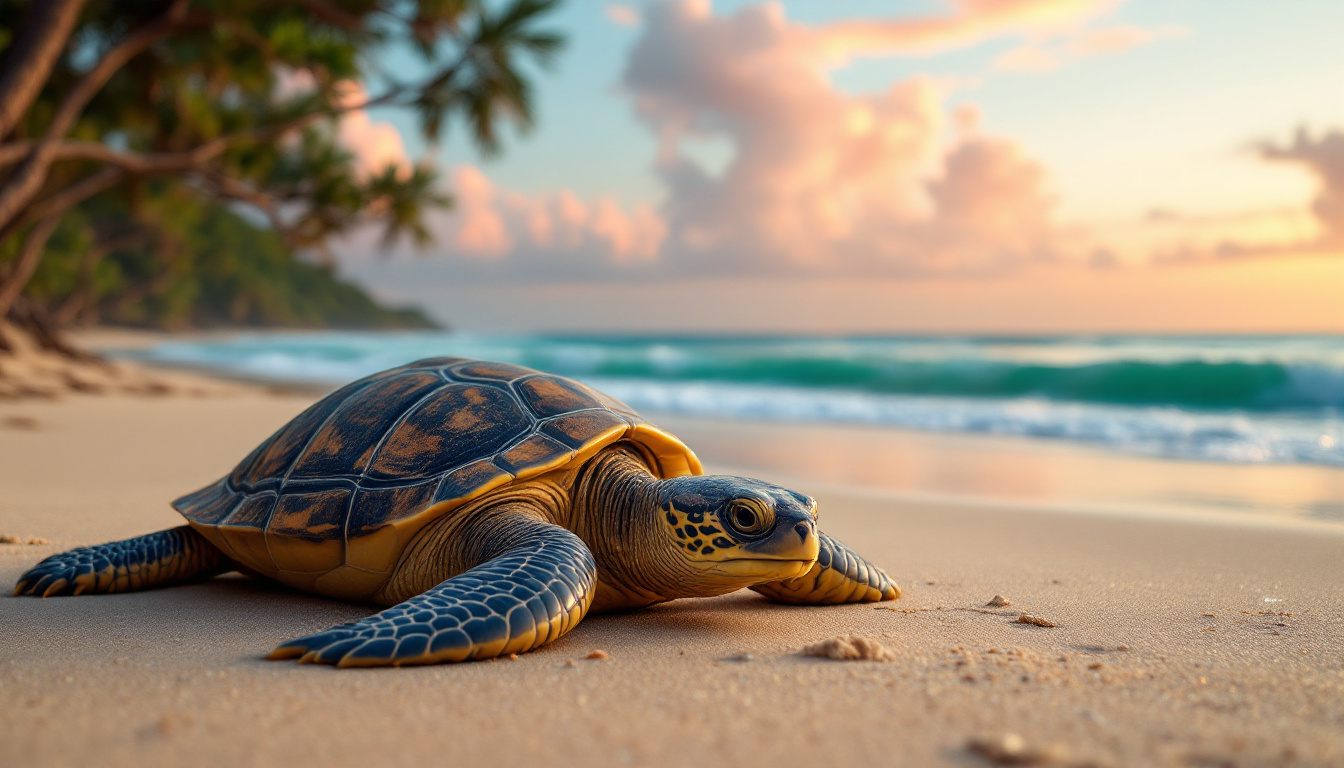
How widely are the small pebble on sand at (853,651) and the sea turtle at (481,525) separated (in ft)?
0.87

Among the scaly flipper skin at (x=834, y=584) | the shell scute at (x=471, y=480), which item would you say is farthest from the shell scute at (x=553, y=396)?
the scaly flipper skin at (x=834, y=584)

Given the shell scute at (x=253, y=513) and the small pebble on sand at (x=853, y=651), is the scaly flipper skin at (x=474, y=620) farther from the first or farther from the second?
the shell scute at (x=253, y=513)

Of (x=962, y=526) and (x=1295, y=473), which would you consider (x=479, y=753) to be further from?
(x=1295, y=473)

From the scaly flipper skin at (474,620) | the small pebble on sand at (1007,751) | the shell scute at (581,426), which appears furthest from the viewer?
the shell scute at (581,426)

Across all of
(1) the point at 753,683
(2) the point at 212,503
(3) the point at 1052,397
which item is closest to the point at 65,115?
(2) the point at 212,503

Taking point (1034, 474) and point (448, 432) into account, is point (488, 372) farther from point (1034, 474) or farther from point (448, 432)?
point (1034, 474)

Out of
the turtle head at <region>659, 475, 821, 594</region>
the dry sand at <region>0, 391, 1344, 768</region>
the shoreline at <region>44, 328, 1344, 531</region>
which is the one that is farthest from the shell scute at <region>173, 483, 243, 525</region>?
the shoreline at <region>44, 328, 1344, 531</region>

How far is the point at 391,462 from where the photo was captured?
3.03m

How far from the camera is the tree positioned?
13125 mm

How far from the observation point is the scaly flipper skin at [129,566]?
10.3ft

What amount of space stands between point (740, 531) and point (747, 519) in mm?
42

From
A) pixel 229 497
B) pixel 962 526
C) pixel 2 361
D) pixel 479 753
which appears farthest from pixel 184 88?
pixel 479 753

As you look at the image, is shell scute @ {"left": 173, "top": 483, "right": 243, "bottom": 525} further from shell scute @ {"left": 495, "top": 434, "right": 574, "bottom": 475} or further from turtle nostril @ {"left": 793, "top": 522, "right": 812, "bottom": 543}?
turtle nostril @ {"left": 793, "top": 522, "right": 812, "bottom": 543}

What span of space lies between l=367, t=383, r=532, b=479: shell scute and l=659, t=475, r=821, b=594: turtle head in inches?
28.6
